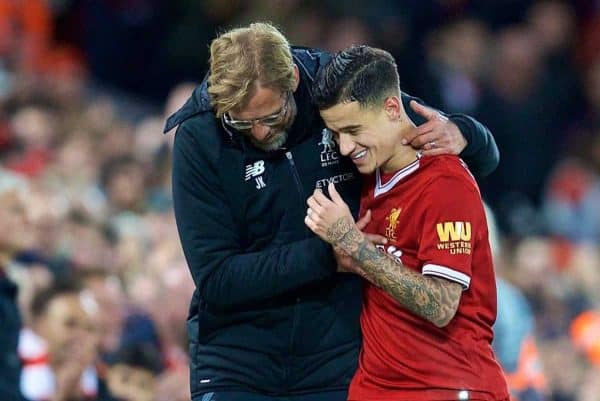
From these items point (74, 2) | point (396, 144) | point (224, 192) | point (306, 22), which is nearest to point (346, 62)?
point (396, 144)

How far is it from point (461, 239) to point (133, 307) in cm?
352

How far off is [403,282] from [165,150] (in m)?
5.62

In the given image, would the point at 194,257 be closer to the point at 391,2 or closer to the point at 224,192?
the point at 224,192

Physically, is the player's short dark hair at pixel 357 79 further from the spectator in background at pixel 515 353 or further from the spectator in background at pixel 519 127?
the spectator in background at pixel 519 127

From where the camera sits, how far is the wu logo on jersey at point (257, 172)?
4.80 meters

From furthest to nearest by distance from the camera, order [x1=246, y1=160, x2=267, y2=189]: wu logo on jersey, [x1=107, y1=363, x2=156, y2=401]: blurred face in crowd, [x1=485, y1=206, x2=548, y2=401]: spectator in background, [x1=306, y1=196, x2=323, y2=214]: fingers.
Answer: [x1=485, y1=206, x2=548, y2=401]: spectator in background
[x1=107, y1=363, x2=156, y2=401]: blurred face in crowd
[x1=246, y1=160, x2=267, y2=189]: wu logo on jersey
[x1=306, y1=196, x2=323, y2=214]: fingers

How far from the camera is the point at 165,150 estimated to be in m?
Answer: 9.91

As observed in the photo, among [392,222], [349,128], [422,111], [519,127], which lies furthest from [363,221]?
[519,127]

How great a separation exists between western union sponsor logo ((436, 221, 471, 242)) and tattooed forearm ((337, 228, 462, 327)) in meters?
0.13

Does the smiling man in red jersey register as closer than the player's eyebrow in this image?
Yes

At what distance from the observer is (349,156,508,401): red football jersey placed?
4.49m

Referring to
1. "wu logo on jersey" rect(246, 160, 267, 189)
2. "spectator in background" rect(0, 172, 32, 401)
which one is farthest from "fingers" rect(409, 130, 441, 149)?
"spectator in background" rect(0, 172, 32, 401)

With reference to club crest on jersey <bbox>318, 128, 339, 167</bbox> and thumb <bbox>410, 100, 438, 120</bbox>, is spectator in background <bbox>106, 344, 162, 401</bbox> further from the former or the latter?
thumb <bbox>410, 100, 438, 120</bbox>

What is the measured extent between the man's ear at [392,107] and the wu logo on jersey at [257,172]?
0.46 meters
